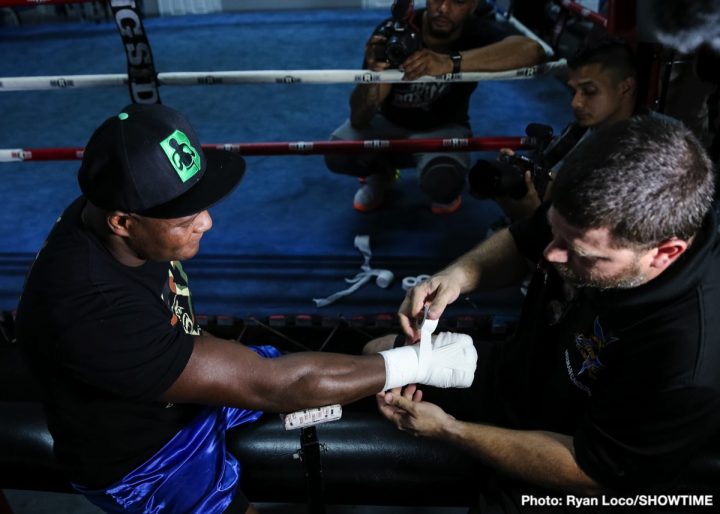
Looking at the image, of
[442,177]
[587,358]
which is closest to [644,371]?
[587,358]

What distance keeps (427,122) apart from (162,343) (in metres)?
2.36

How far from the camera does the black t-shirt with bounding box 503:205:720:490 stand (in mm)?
1138

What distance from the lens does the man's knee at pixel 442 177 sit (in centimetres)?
312

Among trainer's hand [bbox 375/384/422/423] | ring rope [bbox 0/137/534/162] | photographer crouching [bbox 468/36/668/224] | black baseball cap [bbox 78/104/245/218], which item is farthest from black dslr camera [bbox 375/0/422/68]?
trainer's hand [bbox 375/384/422/423]

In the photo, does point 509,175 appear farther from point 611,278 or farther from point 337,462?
point 337,462

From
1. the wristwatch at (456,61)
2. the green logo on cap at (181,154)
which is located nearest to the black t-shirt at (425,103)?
the wristwatch at (456,61)

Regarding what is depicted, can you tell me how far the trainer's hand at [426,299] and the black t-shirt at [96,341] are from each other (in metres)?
0.67

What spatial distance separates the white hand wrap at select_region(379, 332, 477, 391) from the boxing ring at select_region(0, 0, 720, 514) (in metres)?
0.19

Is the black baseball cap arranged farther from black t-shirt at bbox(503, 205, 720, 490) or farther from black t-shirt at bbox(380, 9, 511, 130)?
black t-shirt at bbox(380, 9, 511, 130)

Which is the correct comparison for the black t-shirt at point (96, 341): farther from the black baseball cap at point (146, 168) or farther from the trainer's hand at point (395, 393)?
the trainer's hand at point (395, 393)

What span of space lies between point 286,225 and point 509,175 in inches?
58.5

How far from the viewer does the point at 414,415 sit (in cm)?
153

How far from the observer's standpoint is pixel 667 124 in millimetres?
1147

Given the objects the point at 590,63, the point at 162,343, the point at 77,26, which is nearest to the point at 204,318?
the point at 162,343
